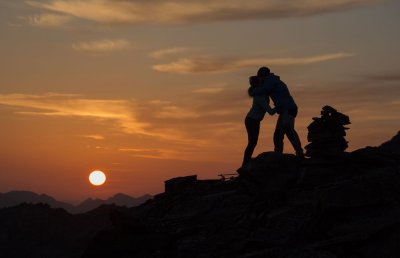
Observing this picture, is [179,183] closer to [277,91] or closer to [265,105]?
[265,105]

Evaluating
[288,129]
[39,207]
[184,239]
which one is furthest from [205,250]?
[39,207]

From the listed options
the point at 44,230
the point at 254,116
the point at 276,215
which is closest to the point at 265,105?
the point at 254,116

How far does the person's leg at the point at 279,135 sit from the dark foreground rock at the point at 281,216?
55.4 inches

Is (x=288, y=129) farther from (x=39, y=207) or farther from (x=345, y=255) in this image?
(x=39, y=207)

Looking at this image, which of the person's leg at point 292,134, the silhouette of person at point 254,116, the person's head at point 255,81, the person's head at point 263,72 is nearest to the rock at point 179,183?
the silhouette of person at point 254,116

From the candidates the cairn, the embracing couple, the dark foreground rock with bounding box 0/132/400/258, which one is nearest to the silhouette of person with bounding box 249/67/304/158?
the embracing couple

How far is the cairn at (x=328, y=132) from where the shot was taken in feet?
68.7

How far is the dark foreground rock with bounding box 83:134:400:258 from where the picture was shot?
47.5 ft

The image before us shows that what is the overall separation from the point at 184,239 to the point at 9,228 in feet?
348

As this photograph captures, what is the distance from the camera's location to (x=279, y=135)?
2138cm

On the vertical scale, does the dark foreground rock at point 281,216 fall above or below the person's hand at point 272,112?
below

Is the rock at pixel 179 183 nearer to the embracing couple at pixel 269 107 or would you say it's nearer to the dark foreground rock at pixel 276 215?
the dark foreground rock at pixel 276 215

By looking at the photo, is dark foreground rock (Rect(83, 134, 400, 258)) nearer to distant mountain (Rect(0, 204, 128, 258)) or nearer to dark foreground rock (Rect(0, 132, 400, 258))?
dark foreground rock (Rect(0, 132, 400, 258))

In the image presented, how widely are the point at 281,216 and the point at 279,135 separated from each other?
5.17m
